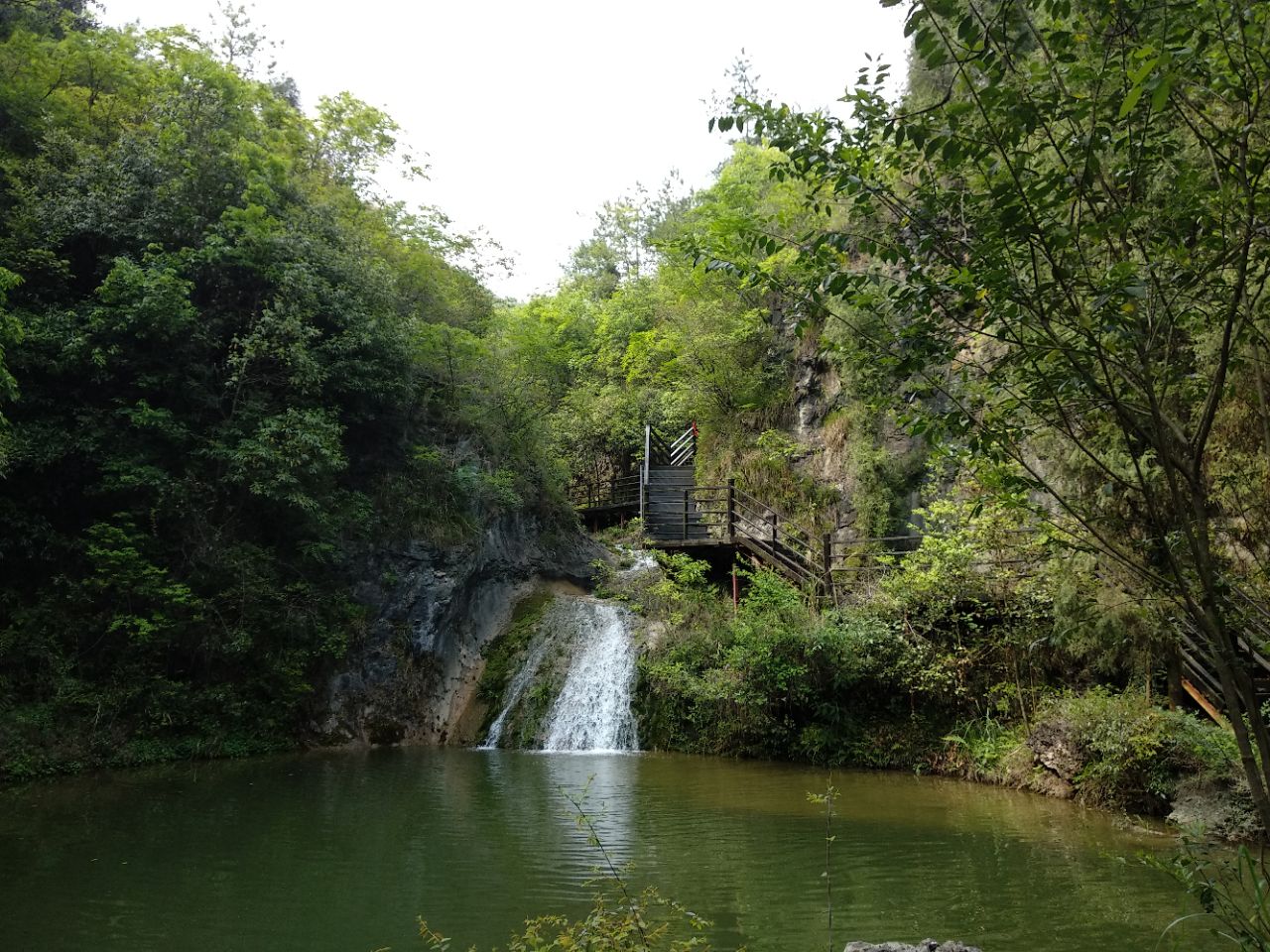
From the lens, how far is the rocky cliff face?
16250 millimetres

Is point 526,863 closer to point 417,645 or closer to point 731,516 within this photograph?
point 417,645

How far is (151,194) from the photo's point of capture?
47.3 ft

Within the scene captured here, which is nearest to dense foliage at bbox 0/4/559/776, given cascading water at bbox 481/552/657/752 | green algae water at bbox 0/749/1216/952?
green algae water at bbox 0/749/1216/952

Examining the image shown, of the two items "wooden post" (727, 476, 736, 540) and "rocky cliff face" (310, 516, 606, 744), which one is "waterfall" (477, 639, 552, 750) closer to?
"rocky cliff face" (310, 516, 606, 744)

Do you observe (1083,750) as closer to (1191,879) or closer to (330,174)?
(1191,879)

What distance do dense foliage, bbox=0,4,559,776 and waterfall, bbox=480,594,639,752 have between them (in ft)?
11.4

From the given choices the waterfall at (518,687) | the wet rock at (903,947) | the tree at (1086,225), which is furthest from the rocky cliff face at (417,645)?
the tree at (1086,225)

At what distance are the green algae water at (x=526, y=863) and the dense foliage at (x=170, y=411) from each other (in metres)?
2.43

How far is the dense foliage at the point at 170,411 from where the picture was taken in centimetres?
1268

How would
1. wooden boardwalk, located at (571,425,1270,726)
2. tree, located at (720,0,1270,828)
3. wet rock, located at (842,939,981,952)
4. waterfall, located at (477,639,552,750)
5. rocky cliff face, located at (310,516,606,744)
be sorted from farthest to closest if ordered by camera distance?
waterfall, located at (477,639,552,750), rocky cliff face, located at (310,516,606,744), wooden boardwalk, located at (571,425,1270,726), wet rock, located at (842,939,981,952), tree, located at (720,0,1270,828)

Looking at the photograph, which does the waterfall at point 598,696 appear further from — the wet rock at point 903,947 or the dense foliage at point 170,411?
the wet rock at point 903,947

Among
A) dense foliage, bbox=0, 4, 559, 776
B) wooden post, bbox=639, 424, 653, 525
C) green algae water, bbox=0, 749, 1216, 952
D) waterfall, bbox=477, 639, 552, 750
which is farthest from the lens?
wooden post, bbox=639, 424, 653, 525

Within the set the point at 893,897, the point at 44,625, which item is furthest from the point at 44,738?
the point at 893,897

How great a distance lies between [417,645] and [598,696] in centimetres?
399
